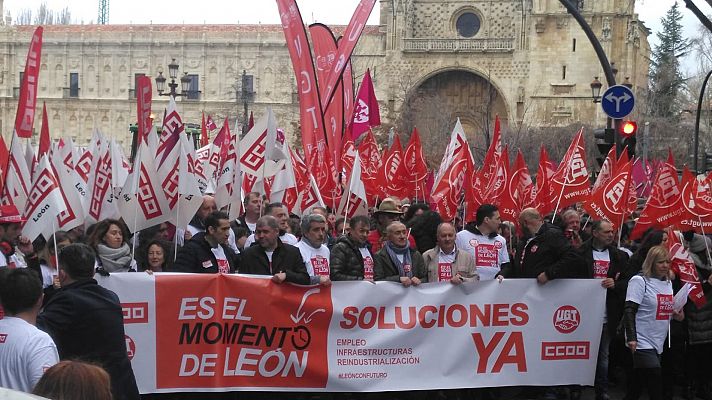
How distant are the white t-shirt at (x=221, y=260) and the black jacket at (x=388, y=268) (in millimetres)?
1229

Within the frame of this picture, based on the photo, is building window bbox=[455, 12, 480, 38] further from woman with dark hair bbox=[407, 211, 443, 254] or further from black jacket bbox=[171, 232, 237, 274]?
Answer: black jacket bbox=[171, 232, 237, 274]

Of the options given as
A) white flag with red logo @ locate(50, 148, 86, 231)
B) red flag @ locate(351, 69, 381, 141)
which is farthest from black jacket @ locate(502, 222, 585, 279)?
red flag @ locate(351, 69, 381, 141)

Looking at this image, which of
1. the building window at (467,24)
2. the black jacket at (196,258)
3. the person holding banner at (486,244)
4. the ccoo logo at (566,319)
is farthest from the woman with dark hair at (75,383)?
the building window at (467,24)

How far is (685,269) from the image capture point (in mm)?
9734

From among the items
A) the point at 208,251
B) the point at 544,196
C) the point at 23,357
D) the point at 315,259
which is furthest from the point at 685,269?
the point at 23,357

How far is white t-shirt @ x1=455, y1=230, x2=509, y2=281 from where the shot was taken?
408 inches

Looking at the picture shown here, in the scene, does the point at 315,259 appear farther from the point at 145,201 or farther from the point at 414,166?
the point at 414,166

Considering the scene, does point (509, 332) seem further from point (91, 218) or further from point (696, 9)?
point (696, 9)

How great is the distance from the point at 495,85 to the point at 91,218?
56375 millimetres

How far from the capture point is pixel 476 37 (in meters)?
67.1

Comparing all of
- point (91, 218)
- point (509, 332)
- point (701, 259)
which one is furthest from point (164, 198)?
point (701, 259)

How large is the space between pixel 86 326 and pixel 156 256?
302cm

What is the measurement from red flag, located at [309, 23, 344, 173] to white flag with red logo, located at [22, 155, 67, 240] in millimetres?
8160

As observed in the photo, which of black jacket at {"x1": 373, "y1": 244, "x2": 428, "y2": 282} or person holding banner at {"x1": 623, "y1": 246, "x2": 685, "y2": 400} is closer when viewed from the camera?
person holding banner at {"x1": 623, "y1": 246, "x2": 685, "y2": 400}
